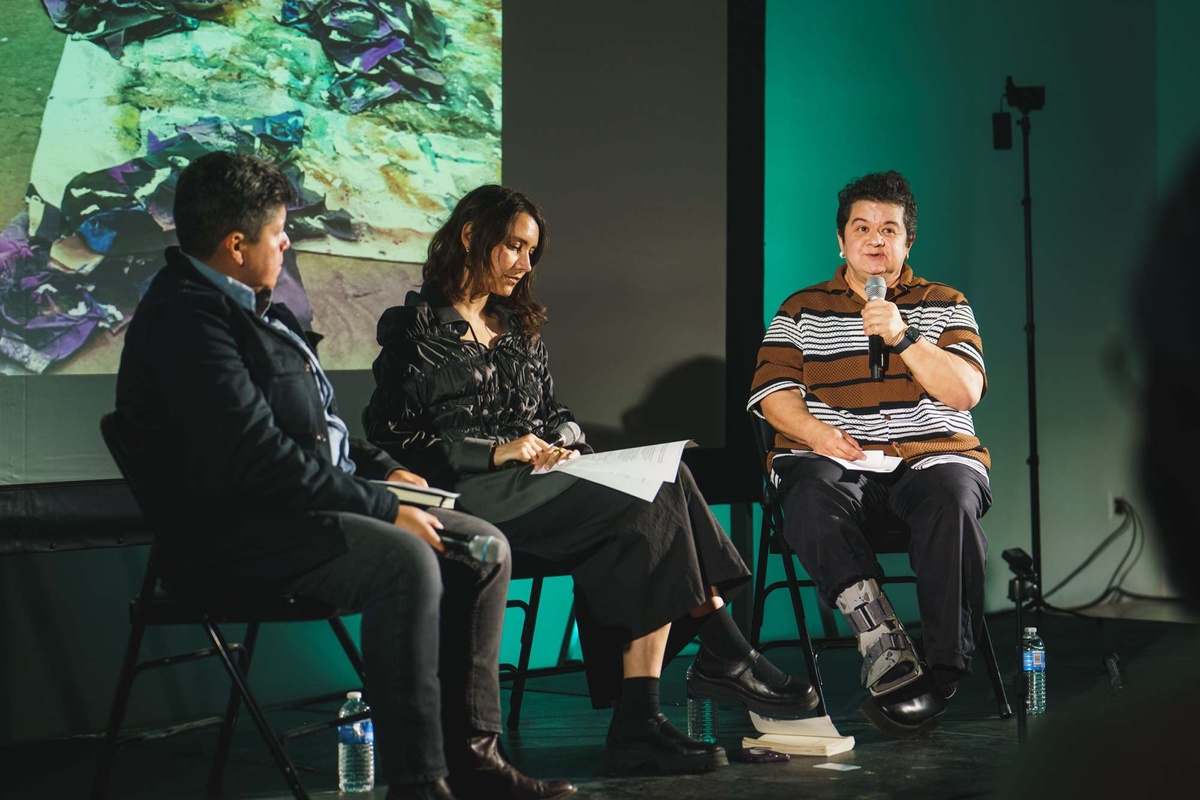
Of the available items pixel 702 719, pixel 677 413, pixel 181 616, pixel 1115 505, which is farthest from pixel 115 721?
pixel 1115 505

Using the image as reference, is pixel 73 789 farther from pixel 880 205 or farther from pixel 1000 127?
pixel 1000 127

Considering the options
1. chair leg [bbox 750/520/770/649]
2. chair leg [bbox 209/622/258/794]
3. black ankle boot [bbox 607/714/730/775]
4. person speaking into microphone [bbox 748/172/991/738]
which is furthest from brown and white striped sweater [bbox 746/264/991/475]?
chair leg [bbox 209/622/258/794]

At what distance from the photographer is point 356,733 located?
255cm

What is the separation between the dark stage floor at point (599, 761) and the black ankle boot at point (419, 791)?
1.45ft

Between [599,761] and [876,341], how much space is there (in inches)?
46.8

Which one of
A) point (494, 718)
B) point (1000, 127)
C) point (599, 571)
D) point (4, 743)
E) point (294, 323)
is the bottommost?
point (4, 743)

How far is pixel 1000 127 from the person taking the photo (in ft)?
16.3

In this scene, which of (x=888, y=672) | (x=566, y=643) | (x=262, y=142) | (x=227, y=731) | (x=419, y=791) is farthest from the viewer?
(x=566, y=643)

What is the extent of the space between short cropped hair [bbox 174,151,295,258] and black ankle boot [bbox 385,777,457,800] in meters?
0.95

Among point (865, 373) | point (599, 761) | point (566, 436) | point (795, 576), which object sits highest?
point (865, 373)

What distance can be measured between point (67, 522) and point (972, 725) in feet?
7.06

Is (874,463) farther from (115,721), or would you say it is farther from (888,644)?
(115,721)

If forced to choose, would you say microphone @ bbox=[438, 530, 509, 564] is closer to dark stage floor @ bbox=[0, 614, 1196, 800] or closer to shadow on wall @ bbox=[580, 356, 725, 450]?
dark stage floor @ bbox=[0, 614, 1196, 800]

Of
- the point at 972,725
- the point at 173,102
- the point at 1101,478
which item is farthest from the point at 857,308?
the point at 1101,478
